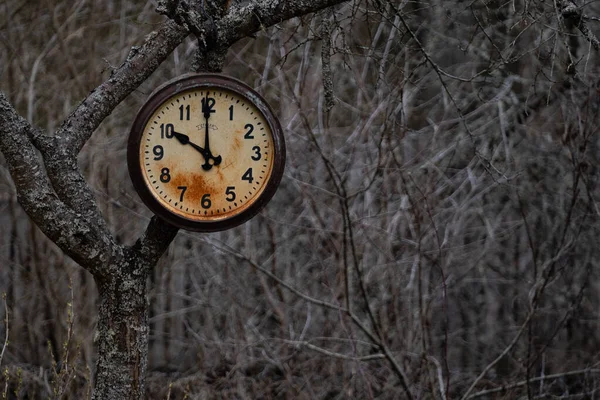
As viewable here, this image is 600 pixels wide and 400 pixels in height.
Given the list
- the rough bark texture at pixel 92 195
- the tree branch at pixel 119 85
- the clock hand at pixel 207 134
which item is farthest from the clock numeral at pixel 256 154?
the tree branch at pixel 119 85

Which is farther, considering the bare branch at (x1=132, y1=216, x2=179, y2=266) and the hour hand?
the bare branch at (x1=132, y1=216, x2=179, y2=266)

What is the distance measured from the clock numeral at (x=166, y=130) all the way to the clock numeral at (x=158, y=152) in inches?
1.4

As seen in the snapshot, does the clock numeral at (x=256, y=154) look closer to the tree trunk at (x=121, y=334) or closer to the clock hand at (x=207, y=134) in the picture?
the clock hand at (x=207, y=134)

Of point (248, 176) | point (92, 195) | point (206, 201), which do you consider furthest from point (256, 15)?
point (92, 195)

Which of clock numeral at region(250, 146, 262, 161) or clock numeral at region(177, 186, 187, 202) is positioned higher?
clock numeral at region(250, 146, 262, 161)

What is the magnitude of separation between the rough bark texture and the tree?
6.30 ft

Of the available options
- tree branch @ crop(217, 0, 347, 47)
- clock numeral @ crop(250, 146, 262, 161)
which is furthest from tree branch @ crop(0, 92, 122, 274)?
tree branch @ crop(217, 0, 347, 47)

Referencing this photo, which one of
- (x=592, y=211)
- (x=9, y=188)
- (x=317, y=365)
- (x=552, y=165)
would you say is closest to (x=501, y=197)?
(x=552, y=165)

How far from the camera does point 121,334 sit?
2756 mm

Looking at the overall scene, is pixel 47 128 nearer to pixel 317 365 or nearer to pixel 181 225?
pixel 317 365

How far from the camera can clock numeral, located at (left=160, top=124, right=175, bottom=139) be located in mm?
2678

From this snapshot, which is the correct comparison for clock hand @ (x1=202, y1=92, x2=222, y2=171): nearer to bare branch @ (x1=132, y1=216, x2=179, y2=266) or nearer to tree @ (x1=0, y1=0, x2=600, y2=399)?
bare branch @ (x1=132, y1=216, x2=179, y2=266)

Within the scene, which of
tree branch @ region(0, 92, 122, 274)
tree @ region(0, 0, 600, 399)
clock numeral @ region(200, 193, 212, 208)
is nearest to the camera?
tree branch @ region(0, 92, 122, 274)

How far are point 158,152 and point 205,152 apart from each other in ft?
0.50
